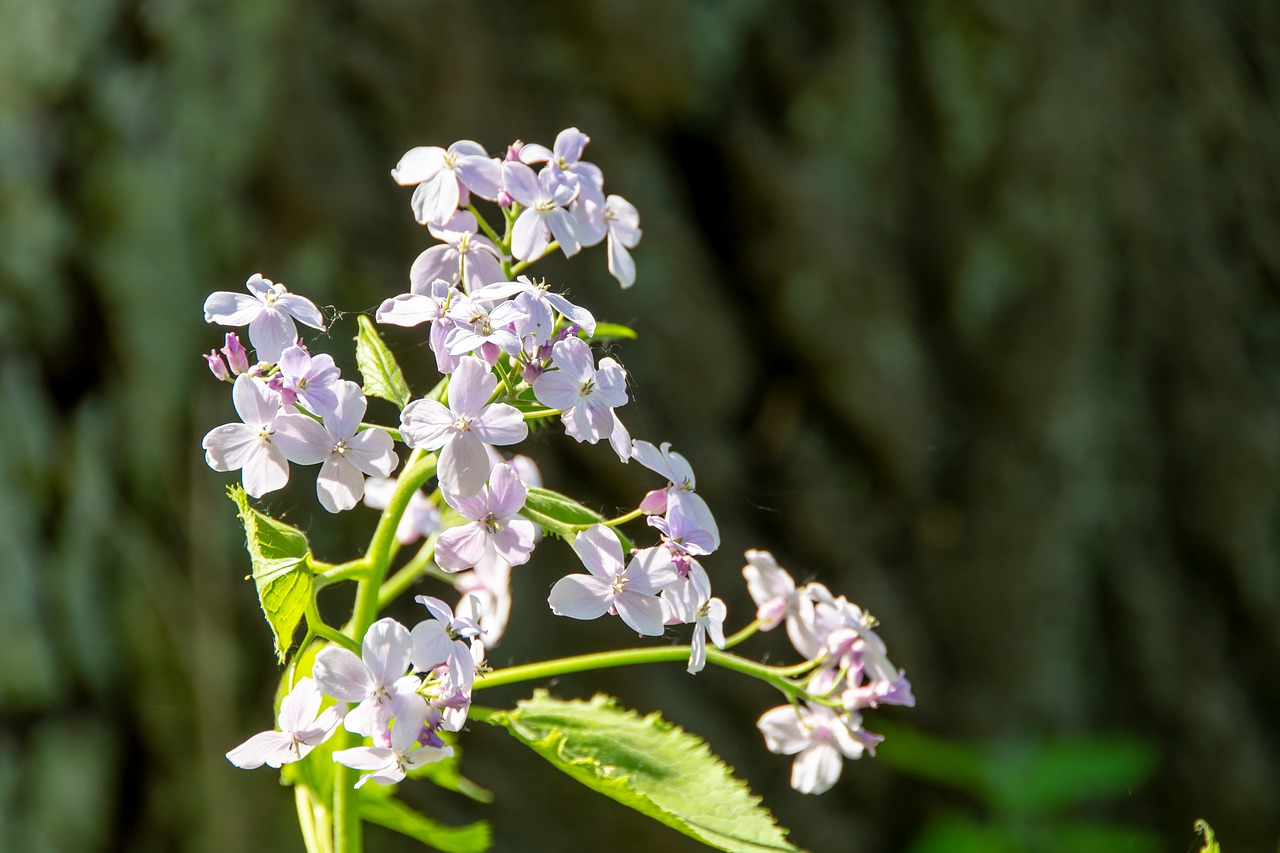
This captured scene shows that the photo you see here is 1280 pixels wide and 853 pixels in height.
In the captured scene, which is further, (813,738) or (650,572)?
(813,738)

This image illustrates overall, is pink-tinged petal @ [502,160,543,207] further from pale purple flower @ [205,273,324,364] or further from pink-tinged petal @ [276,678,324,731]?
pink-tinged petal @ [276,678,324,731]

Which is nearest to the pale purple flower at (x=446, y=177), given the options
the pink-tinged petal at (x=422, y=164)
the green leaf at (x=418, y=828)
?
the pink-tinged petal at (x=422, y=164)

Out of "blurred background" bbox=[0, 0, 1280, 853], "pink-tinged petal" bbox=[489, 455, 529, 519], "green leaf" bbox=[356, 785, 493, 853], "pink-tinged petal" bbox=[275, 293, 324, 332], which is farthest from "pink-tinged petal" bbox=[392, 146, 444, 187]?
"blurred background" bbox=[0, 0, 1280, 853]

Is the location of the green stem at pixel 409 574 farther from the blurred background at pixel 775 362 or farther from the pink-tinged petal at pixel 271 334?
the blurred background at pixel 775 362

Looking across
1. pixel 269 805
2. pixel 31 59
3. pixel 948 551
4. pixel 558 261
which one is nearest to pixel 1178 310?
pixel 948 551

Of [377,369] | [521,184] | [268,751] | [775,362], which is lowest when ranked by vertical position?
[268,751]

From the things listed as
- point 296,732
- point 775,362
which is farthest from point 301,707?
point 775,362

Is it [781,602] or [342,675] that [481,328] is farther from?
[781,602]
